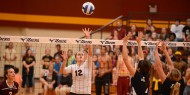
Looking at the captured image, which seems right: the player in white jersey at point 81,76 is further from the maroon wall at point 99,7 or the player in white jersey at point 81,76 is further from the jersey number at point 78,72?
the maroon wall at point 99,7

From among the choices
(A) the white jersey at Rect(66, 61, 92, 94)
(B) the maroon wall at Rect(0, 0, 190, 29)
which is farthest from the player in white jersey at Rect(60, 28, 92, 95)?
(B) the maroon wall at Rect(0, 0, 190, 29)

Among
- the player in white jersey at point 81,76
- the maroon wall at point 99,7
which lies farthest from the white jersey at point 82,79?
the maroon wall at point 99,7

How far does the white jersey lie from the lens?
791 cm

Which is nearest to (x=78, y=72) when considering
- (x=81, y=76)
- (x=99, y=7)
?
(x=81, y=76)

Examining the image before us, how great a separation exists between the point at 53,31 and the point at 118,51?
6520mm

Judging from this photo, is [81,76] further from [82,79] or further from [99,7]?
[99,7]

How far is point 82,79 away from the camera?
799 centimetres

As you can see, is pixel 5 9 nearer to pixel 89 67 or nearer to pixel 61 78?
pixel 61 78

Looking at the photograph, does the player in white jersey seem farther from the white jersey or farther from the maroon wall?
the maroon wall

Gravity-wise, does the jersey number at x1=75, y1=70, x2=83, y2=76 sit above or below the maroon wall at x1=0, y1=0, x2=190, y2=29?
below

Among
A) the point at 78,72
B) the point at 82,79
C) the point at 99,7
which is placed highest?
the point at 99,7

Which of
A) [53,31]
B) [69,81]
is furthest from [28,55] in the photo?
[53,31]

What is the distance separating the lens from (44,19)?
18.4m

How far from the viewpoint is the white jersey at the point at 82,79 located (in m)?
7.91
